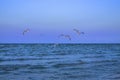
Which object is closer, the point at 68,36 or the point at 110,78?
the point at 110,78

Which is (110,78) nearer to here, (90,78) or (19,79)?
(90,78)

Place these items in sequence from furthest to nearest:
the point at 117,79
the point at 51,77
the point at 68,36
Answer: the point at 68,36 → the point at 51,77 → the point at 117,79

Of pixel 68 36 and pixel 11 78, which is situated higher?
pixel 68 36

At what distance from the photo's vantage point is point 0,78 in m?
21.7

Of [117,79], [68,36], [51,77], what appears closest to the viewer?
[117,79]

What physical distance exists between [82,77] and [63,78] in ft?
4.76

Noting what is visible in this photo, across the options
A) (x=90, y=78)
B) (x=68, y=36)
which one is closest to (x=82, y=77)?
(x=90, y=78)

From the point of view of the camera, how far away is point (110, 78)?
21312 mm

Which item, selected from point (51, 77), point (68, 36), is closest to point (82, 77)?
point (51, 77)

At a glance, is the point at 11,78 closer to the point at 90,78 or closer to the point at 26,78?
the point at 26,78

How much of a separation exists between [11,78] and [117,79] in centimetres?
737

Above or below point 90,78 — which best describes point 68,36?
above

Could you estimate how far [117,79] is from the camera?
20766mm

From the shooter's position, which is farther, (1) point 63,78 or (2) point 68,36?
(2) point 68,36
